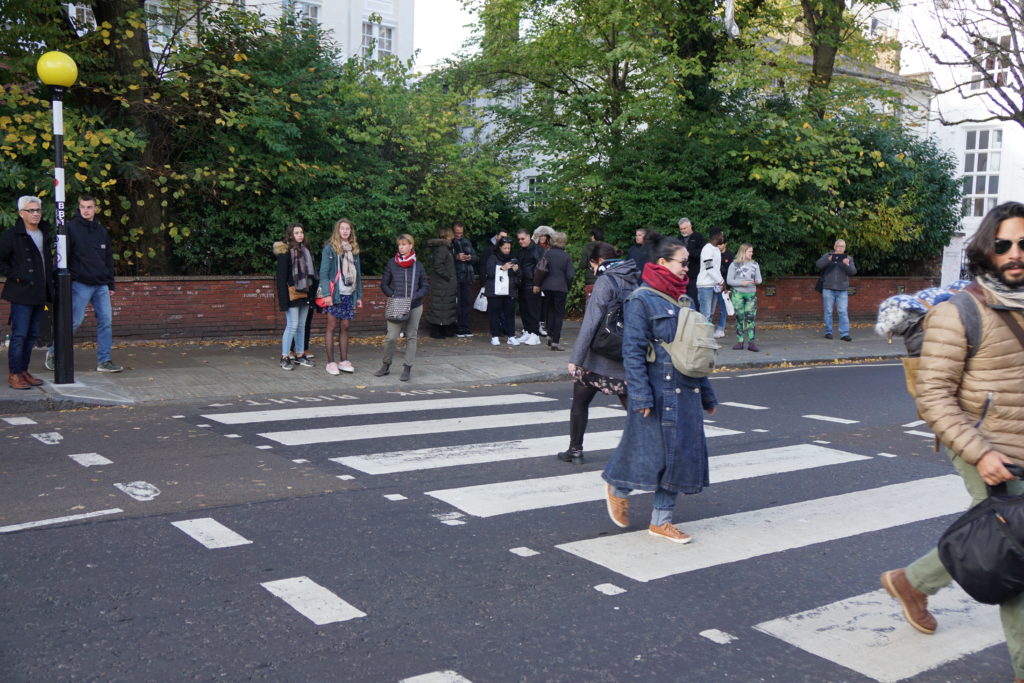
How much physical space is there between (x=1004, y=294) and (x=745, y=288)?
13.4 metres

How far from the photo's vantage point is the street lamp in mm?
10484

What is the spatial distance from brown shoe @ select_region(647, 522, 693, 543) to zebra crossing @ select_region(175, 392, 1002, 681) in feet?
0.28

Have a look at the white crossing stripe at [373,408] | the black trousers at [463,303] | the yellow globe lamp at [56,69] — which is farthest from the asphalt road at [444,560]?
the black trousers at [463,303]

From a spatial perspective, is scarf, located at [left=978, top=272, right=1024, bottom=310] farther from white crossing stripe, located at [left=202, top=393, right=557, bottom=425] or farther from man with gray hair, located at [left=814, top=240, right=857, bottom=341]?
man with gray hair, located at [left=814, top=240, right=857, bottom=341]

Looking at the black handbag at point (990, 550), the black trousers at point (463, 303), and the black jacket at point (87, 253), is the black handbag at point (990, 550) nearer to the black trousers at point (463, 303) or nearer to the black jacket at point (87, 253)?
the black jacket at point (87, 253)

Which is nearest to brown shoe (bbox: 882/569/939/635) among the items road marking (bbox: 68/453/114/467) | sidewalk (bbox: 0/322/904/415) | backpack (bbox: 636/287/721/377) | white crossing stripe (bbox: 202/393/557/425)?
backpack (bbox: 636/287/721/377)

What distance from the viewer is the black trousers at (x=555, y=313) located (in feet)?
52.6

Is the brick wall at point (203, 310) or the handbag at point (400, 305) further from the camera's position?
the brick wall at point (203, 310)

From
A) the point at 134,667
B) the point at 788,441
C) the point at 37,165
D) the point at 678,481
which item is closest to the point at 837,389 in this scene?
the point at 788,441

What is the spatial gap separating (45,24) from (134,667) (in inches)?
511

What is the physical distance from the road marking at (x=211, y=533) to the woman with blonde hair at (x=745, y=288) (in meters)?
12.4

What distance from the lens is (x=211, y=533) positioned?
5.75 metres

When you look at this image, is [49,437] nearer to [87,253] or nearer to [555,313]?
[87,253]

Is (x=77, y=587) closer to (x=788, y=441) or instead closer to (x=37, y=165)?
(x=788, y=441)
